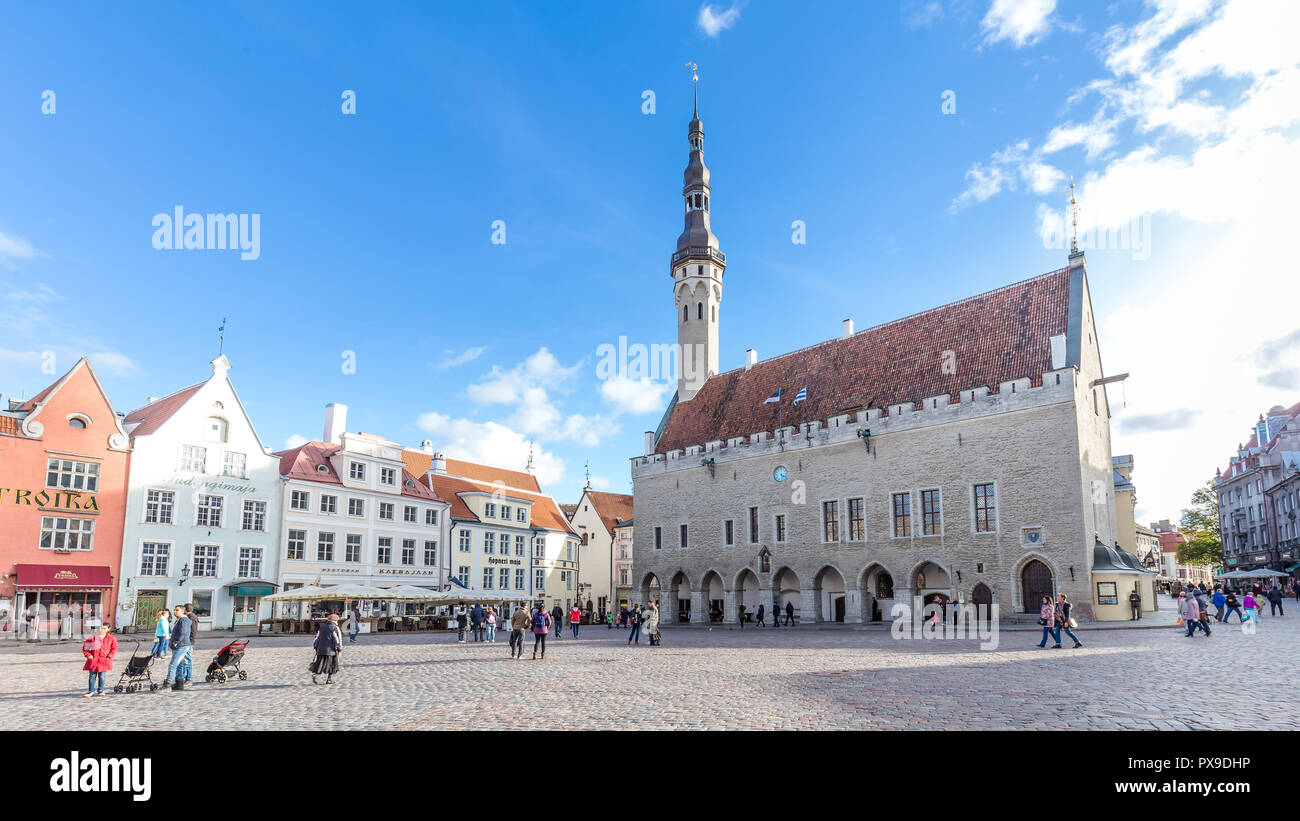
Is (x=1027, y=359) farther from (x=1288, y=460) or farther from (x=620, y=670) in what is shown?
(x=1288, y=460)

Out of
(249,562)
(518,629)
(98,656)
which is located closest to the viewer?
(98,656)

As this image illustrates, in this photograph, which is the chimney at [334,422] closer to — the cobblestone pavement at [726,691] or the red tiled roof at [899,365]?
the red tiled roof at [899,365]

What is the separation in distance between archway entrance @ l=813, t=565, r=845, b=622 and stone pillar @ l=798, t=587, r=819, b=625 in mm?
187

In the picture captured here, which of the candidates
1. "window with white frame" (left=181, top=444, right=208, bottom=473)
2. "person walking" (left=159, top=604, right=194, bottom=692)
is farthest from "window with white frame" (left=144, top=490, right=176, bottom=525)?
"person walking" (left=159, top=604, right=194, bottom=692)

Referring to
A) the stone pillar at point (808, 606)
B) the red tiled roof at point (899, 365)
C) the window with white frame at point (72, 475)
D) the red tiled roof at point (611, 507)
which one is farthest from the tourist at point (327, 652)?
the red tiled roof at point (611, 507)

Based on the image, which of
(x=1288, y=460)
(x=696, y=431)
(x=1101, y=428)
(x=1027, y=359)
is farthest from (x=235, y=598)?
(x=1288, y=460)

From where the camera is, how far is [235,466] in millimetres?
37094

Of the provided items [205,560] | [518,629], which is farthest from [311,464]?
[518,629]

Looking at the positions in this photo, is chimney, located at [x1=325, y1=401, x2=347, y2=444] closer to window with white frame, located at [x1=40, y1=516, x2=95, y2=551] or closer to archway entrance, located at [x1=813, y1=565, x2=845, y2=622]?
window with white frame, located at [x1=40, y1=516, x2=95, y2=551]

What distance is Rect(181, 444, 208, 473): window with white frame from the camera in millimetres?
35219

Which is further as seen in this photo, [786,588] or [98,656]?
[786,588]

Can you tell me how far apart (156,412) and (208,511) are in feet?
18.2

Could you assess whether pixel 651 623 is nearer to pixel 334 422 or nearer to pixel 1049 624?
pixel 1049 624

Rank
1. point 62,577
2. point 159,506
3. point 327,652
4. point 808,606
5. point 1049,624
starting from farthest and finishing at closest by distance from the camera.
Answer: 1. point 808,606
2. point 159,506
3. point 62,577
4. point 1049,624
5. point 327,652
